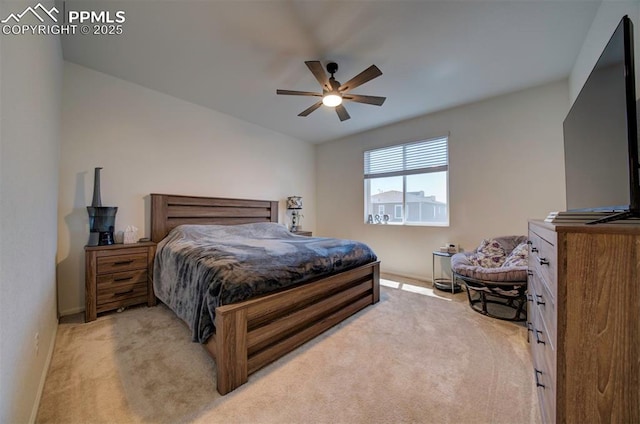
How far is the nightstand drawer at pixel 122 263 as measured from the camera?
8.43 feet

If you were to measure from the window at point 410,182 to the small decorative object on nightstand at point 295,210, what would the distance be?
1.37m

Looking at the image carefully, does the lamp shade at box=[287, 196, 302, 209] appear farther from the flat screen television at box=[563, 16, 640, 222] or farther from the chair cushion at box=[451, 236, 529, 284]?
the flat screen television at box=[563, 16, 640, 222]

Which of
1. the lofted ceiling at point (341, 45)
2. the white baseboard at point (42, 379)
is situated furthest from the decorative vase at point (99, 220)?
the lofted ceiling at point (341, 45)

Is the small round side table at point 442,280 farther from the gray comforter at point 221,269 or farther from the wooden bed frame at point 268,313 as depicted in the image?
the gray comforter at point 221,269

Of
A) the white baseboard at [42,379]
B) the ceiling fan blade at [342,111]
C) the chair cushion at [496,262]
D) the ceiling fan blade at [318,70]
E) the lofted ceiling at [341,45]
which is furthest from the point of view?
the ceiling fan blade at [342,111]

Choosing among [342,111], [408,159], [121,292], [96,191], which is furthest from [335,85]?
[121,292]

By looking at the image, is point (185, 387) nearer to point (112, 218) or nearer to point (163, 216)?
point (112, 218)

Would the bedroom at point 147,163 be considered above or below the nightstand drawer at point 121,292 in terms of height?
above

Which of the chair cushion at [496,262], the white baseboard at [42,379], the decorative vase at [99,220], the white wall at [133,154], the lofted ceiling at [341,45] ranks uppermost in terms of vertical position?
the lofted ceiling at [341,45]

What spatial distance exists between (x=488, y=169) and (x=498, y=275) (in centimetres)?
171

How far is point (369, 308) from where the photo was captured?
111 inches

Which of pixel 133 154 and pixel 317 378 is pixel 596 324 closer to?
pixel 317 378

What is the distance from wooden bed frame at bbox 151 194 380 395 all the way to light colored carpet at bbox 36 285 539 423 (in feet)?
0.32

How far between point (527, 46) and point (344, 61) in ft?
5.83
